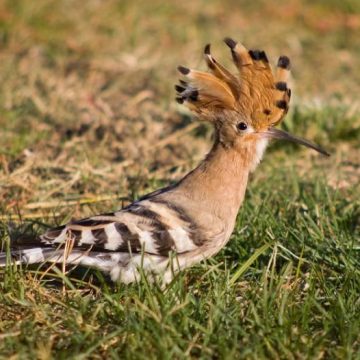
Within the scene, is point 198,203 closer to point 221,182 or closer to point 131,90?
point 221,182

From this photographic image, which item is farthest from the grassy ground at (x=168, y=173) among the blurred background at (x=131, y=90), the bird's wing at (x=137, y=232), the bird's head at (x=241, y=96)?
the bird's head at (x=241, y=96)

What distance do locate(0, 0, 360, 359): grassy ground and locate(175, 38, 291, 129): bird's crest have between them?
44cm

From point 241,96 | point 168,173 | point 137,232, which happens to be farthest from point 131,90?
point 137,232

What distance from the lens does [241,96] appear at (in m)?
3.31

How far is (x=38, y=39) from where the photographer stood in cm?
639

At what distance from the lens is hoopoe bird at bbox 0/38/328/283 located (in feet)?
10.0

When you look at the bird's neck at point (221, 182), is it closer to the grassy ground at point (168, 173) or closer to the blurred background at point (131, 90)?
the grassy ground at point (168, 173)

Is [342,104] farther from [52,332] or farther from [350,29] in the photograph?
[52,332]

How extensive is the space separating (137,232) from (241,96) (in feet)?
2.13

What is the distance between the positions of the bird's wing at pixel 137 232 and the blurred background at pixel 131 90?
750 millimetres

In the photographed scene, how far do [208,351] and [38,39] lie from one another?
4253 millimetres

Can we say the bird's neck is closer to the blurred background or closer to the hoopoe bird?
the hoopoe bird

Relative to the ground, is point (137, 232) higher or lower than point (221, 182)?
lower

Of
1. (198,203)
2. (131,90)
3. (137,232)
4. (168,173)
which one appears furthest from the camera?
(131,90)
